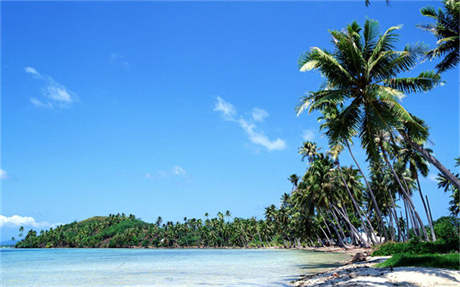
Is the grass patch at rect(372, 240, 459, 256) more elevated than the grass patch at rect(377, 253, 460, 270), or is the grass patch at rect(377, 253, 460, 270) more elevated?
the grass patch at rect(372, 240, 459, 256)

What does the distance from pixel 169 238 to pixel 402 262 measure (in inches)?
5337

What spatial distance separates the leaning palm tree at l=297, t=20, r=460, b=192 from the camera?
13.8 metres

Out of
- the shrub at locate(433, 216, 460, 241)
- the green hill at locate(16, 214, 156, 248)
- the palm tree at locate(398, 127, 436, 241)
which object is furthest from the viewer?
the green hill at locate(16, 214, 156, 248)

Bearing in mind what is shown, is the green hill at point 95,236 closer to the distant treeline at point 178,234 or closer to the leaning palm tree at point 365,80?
the distant treeline at point 178,234

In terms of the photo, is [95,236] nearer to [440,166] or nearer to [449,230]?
[449,230]

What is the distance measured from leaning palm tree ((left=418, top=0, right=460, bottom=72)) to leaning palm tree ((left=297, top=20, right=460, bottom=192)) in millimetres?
2147

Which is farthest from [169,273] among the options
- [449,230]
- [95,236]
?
[95,236]

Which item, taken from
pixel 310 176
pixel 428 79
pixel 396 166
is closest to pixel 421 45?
pixel 428 79

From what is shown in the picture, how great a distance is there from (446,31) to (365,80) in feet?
16.5

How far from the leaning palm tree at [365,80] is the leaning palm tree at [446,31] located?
7.05ft

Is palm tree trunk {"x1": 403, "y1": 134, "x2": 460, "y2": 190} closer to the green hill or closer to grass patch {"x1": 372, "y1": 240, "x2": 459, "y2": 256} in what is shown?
grass patch {"x1": 372, "y1": 240, "x2": 459, "y2": 256}

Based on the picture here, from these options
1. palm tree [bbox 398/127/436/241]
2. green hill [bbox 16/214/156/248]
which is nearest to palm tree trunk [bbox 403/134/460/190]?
palm tree [bbox 398/127/436/241]

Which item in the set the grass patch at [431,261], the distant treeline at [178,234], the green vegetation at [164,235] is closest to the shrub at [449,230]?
the grass patch at [431,261]

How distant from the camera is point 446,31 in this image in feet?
50.2
